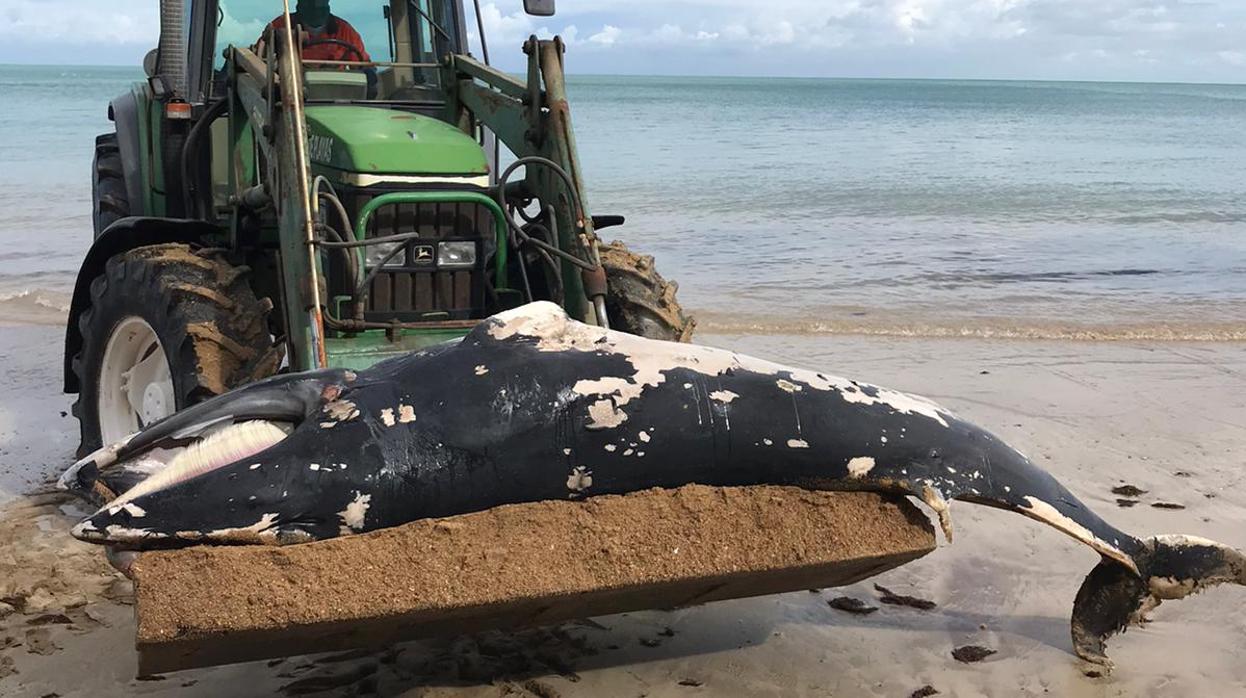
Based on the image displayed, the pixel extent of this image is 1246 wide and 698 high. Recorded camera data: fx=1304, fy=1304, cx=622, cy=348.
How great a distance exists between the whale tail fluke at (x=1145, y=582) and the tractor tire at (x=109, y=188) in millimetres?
4896

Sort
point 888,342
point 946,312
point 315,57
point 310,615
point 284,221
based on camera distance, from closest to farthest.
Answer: point 310,615
point 284,221
point 315,57
point 888,342
point 946,312

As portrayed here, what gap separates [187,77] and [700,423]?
12.7ft

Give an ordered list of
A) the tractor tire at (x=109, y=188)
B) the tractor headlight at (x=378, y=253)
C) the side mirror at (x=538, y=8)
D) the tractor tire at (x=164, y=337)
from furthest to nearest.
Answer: the tractor tire at (x=109, y=188)
the side mirror at (x=538, y=8)
the tractor headlight at (x=378, y=253)
the tractor tire at (x=164, y=337)

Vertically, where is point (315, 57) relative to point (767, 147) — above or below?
above

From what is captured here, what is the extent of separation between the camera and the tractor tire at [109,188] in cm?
669

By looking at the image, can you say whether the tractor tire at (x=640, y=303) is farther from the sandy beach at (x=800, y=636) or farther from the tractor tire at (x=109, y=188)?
the tractor tire at (x=109, y=188)

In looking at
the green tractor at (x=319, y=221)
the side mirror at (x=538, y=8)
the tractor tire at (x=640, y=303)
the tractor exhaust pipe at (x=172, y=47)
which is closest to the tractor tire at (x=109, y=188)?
the green tractor at (x=319, y=221)

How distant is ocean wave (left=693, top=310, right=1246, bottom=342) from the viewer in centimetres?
998

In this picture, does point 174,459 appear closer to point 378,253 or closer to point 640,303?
point 378,253

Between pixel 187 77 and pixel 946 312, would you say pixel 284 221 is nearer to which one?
pixel 187 77

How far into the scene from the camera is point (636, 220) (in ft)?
59.9

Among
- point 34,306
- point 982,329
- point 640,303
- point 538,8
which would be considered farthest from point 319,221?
point 34,306

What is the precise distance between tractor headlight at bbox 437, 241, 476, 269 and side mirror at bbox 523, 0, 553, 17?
1.41 metres

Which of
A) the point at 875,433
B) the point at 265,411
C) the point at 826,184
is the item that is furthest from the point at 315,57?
the point at 826,184
